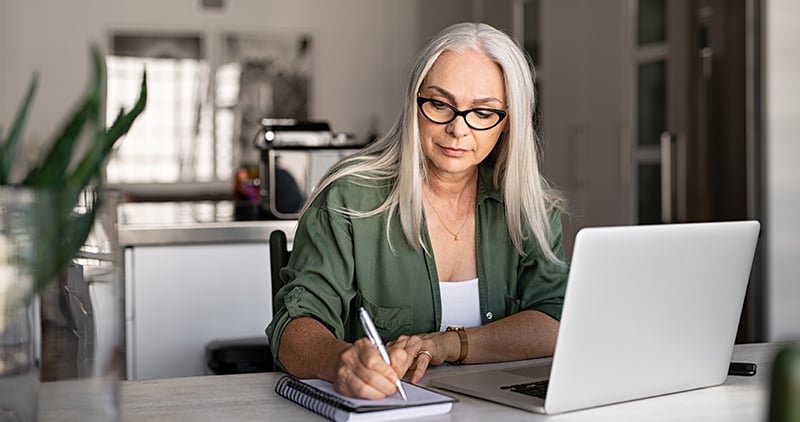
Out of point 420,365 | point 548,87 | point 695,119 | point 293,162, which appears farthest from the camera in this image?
point 548,87

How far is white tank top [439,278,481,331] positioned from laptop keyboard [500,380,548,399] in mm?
443

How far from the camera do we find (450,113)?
1.72m

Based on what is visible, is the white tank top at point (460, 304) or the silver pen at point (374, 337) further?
the white tank top at point (460, 304)

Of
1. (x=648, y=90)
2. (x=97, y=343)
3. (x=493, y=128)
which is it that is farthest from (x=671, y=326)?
(x=648, y=90)

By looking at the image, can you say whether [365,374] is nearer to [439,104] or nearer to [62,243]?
[62,243]

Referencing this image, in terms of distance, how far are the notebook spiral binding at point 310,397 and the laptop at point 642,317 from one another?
0.65 ft

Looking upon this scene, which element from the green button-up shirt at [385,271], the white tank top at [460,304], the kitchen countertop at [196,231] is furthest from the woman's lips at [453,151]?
the kitchen countertop at [196,231]

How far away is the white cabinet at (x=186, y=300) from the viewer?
2625 mm

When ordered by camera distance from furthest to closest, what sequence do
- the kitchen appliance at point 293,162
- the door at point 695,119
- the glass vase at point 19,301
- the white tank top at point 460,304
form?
the door at point 695,119 → the kitchen appliance at point 293,162 → the white tank top at point 460,304 → the glass vase at point 19,301

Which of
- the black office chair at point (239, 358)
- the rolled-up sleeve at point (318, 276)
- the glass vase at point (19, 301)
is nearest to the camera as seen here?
the glass vase at point (19, 301)

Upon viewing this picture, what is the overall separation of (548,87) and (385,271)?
12.1 feet

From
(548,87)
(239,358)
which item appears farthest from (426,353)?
(548,87)

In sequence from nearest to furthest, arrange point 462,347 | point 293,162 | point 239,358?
point 462,347, point 239,358, point 293,162

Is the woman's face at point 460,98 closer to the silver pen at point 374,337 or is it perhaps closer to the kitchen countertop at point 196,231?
the silver pen at point 374,337
